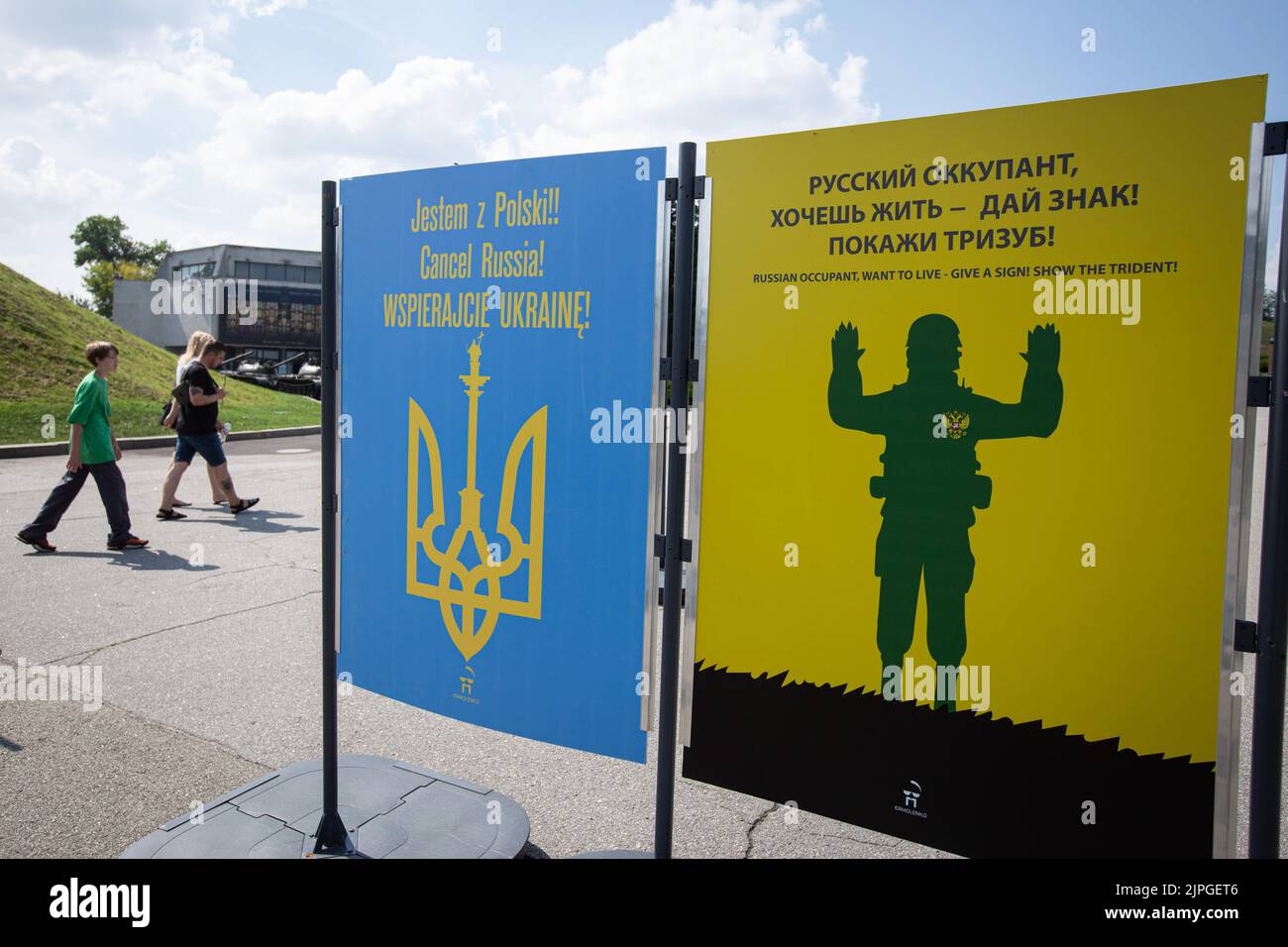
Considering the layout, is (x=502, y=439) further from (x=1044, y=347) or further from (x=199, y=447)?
(x=199, y=447)

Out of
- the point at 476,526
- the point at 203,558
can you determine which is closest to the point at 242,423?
the point at 203,558

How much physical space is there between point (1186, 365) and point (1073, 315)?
29 cm

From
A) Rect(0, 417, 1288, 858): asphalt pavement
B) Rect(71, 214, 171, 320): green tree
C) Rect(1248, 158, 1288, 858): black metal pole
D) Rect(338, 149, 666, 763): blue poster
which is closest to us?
Rect(1248, 158, 1288, 858): black metal pole

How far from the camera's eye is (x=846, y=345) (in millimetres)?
2643

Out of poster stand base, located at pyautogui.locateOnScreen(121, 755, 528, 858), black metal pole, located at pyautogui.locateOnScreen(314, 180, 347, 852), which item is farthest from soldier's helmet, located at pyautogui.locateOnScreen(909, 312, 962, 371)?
poster stand base, located at pyautogui.locateOnScreen(121, 755, 528, 858)

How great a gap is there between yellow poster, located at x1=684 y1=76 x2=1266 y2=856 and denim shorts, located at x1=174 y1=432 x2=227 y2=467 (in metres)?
8.76

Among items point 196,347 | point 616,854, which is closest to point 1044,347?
point 616,854

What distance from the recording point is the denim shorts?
32.9 feet

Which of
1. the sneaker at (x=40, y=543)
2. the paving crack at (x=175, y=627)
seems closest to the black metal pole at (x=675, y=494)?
the paving crack at (x=175, y=627)

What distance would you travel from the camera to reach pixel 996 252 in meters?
2.45

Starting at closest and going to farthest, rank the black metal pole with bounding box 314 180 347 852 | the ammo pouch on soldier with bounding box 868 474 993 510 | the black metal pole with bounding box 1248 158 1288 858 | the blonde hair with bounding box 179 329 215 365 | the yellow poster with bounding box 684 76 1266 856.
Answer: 1. the black metal pole with bounding box 1248 158 1288 858
2. the yellow poster with bounding box 684 76 1266 856
3. the ammo pouch on soldier with bounding box 868 474 993 510
4. the black metal pole with bounding box 314 180 347 852
5. the blonde hair with bounding box 179 329 215 365

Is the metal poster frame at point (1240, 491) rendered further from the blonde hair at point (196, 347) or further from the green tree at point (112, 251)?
the green tree at point (112, 251)

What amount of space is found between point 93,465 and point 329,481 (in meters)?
6.26

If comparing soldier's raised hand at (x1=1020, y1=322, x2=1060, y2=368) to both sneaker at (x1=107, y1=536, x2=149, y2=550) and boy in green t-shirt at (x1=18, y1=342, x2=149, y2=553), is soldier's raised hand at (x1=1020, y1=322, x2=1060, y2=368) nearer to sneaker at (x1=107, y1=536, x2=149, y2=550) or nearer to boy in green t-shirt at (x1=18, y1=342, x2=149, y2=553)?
boy in green t-shirt at (x1=18, y1=342, x2=149, y2=553)
